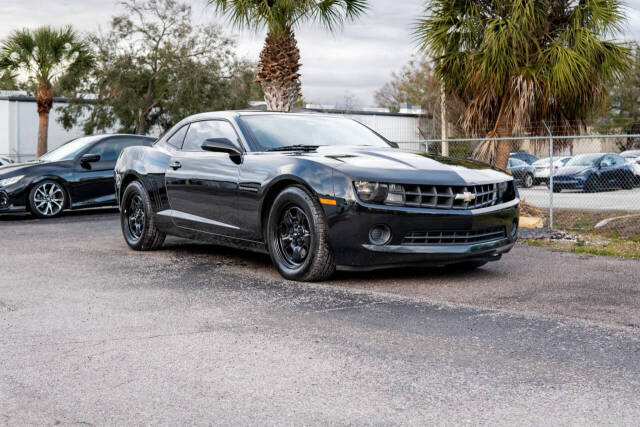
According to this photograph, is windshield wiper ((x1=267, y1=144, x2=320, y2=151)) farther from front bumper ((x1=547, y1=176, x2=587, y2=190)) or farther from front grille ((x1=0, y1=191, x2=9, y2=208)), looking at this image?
front bumper ((x1=547, y1=176, x2=587, y2=190))

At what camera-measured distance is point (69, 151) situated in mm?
13836

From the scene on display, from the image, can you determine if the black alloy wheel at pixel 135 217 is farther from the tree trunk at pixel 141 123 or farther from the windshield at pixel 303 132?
the tree trunk at pixel 141 123

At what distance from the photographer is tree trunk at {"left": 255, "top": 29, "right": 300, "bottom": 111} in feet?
54.9

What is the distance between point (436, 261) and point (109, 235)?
5.59 meters

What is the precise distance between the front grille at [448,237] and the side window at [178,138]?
3152 millimetres

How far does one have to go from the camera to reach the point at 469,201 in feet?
21.0

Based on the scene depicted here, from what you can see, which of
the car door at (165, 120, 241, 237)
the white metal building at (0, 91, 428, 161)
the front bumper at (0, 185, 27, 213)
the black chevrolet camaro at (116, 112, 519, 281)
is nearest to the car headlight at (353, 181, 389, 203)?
the black chevrolet camaro at (116, 112, 519, 281)

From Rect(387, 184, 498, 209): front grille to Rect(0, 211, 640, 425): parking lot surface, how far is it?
2.24ft

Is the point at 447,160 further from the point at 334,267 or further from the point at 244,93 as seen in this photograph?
the point at 244,93

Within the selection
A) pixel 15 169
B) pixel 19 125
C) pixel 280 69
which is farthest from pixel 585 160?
pixel 19 125

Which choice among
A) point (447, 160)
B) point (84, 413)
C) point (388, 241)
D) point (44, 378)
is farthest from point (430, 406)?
point (447, 160)

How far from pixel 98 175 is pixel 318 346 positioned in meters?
10.1

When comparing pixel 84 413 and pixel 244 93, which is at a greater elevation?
pixel 244 93

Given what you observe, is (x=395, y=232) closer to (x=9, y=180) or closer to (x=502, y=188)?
(x=502, y=188)
